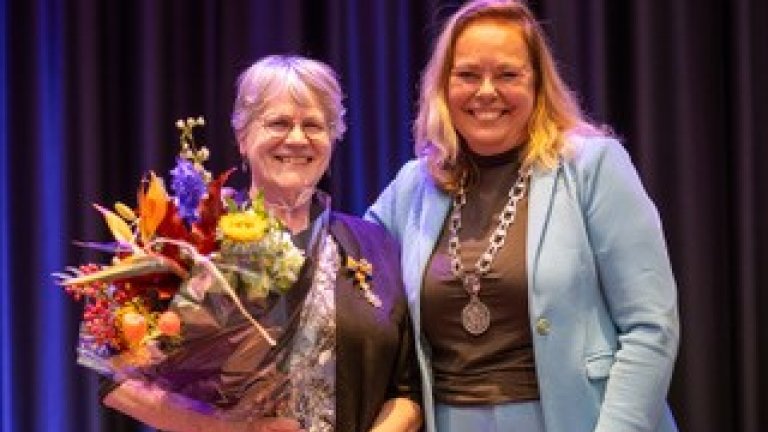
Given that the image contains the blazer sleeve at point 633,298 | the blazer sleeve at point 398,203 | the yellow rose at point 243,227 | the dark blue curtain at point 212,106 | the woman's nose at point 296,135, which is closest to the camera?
the yellow rose at point 243,227

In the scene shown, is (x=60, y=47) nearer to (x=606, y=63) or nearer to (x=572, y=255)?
(x=606, y=63)

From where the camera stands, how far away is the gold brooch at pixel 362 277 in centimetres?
224

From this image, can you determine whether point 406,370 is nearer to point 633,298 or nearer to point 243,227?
point 633,298

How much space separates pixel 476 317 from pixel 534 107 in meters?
0.45

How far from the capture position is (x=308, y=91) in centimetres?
221

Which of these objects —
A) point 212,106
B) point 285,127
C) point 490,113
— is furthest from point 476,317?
point 212,106

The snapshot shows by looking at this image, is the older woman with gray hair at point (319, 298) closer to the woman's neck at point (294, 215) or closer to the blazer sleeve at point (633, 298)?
the woman's neck at point (294, 215)

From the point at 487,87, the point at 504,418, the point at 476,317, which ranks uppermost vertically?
A: the point at 487,87

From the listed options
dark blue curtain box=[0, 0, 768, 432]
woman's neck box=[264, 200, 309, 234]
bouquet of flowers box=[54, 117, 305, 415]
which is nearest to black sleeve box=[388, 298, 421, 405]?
woman's neck box=[264, 200, 309, 234]

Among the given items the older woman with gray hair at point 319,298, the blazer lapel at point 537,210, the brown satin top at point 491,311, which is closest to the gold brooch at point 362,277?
the older woman with gray hair at point 319,298

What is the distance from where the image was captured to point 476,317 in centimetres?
220

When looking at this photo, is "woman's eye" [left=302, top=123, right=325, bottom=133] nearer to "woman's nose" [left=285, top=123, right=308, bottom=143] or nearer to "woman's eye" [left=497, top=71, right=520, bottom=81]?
"woman's nose" [left=285, top=123, right=308, bottom=143]

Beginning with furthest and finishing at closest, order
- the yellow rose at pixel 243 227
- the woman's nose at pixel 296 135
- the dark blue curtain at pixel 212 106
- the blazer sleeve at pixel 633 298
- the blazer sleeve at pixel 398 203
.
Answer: the dark blue curtain at pixel 212 106 → the blazer sleeve at pixel 398 203 → the woman's nose at pixel 296 135 → the blazer sleeve at pixel 633 298 → the yellow rose at pixel 243 227

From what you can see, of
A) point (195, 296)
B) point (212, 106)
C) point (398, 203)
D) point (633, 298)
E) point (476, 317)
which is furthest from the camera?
point (212, 106)
